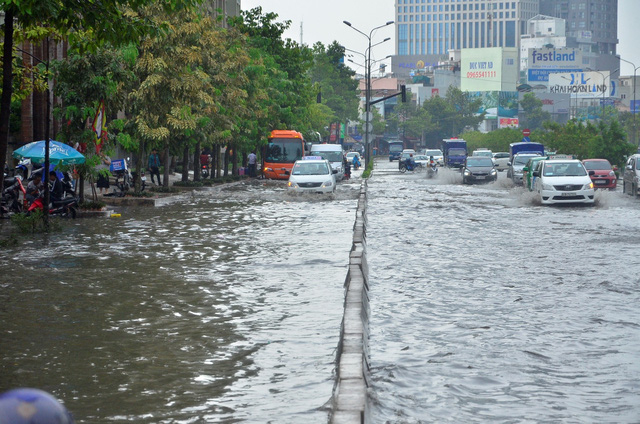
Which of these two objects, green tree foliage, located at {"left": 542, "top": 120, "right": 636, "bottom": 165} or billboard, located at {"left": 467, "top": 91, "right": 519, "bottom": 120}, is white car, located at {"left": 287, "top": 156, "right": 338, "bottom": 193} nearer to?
green tree foliage, located at {"left": 542, "top": 120, "right": 636, "bottom": 165}

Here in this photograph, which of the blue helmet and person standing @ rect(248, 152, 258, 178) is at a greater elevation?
person standing @ rect(248, 152, 258, 178)

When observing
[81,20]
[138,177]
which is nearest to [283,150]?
[138,177]

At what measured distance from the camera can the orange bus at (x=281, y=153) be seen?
57.8 metres

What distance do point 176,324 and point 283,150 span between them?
1916 inches

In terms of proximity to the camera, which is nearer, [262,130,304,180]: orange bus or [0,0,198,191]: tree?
[0,0,198,191]: tree

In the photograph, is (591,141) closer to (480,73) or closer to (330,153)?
(330,153)

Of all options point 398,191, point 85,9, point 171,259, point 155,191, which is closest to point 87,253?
point 171,259

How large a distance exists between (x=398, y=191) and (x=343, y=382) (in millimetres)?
37724

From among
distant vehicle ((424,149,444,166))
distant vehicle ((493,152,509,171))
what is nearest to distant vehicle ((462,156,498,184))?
distant vehicle ((493,152,509,171))

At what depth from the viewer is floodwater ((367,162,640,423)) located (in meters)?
7.15

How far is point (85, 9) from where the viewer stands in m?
14.2

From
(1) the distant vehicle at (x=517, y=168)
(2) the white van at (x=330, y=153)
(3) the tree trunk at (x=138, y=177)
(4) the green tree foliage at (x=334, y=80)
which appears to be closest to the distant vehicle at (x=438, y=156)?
(4) the green tree foliage at (x=334, y=80)

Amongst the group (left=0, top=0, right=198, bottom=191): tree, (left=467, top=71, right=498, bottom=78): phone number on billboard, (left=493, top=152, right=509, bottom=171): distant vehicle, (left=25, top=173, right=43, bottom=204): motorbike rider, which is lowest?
(left=25, top=173, right=43, bottom=204): motorbike rider

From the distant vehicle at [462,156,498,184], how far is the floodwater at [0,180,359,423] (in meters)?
32.6
